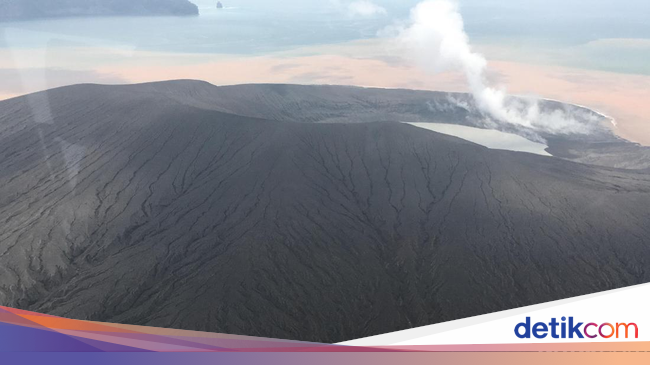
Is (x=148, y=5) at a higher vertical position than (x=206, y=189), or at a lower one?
higher

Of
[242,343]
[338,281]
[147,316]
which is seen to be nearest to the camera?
[242,343]

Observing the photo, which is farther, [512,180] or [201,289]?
[512,180]

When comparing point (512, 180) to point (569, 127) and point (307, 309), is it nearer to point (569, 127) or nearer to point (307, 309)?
point (307, 309)

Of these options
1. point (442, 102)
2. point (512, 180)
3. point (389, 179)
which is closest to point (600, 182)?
point (512, 180)

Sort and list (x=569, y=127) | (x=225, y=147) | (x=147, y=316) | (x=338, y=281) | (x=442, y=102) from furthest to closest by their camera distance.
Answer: (x=442, y=102) → (x=569, y=127) → (x=225, y=147) → (x=338, y=281) → (x=147, y=316)

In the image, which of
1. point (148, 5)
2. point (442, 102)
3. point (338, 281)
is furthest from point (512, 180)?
point (148, 5)

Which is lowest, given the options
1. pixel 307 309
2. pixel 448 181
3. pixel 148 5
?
pixel 307 309

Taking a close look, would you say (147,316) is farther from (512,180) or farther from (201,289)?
(512,180)
